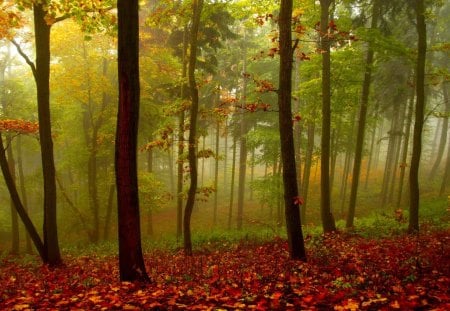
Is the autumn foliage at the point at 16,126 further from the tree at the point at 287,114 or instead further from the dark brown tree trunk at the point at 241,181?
the dark brown tree trunk at the point at 241,181

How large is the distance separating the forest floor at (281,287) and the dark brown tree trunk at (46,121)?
4.82 feet

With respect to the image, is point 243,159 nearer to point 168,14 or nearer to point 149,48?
point 149,48

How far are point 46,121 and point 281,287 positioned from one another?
27.4 ft

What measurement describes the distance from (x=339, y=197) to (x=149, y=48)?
20828 mm

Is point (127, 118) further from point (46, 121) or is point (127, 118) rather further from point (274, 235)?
point (274, 235)

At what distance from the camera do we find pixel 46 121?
1077cm

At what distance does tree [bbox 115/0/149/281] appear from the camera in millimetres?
6480

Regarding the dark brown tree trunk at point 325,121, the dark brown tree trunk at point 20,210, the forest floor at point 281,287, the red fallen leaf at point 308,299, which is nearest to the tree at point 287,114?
the forest floor at point 281,287

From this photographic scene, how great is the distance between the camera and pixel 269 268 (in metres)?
8.31

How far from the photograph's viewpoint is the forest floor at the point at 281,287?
5.27 meters

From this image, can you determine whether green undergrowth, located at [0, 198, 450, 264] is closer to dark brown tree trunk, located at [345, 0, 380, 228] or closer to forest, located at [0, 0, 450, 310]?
forest, located at [0, 0, 450, 310]

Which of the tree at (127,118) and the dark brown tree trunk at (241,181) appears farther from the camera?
the dark brown tree trunk at (241,181)

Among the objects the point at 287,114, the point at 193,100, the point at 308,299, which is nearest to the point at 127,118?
the point at 287,114

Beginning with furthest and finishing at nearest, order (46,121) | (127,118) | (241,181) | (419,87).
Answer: (241,181)
(419,87)
(46,121)
(127,118)
